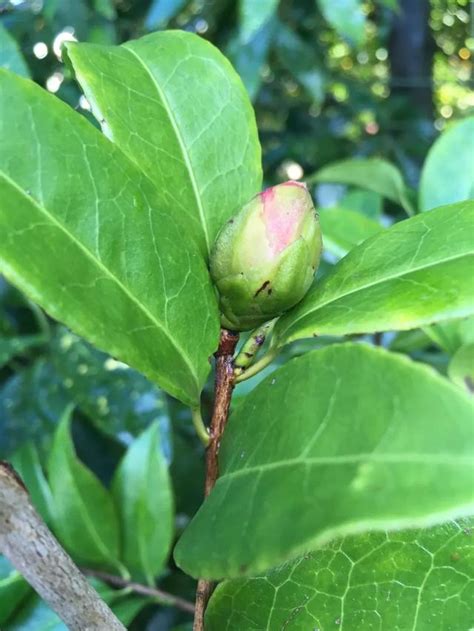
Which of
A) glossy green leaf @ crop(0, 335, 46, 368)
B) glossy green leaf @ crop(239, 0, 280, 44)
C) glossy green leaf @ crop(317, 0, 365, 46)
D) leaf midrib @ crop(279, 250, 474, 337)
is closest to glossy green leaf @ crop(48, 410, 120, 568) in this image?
glossy green leaf @ crop(0, 335, 46, 368)

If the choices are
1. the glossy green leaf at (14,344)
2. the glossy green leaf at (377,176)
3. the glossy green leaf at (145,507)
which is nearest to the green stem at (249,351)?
the glossy green leaf at (145,507)

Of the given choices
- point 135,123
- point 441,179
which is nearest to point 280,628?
point 135,123

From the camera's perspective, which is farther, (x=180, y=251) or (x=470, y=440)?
(x=180, y=251)

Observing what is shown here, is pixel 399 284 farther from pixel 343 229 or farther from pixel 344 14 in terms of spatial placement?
pixel 344 14

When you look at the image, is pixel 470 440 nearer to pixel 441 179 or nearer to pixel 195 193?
pixel 195 193

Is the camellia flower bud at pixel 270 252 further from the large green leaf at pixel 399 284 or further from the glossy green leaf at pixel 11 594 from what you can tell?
the glossy green leaf at pixel 11 594

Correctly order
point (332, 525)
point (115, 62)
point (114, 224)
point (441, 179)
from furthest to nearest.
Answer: point (441, 179) → point (115, 62) → point (114, 224) → point (332, 525)
